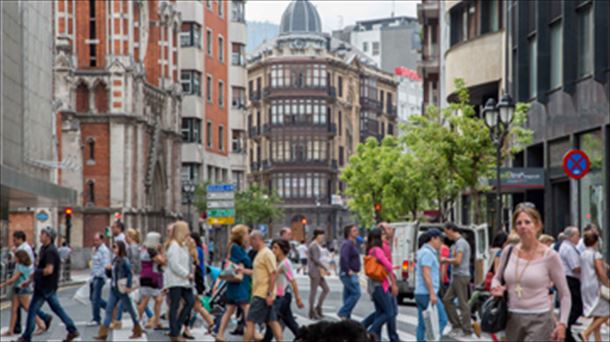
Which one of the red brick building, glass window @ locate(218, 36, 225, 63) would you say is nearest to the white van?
the red brick building

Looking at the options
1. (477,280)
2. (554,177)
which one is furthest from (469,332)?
(554,177)

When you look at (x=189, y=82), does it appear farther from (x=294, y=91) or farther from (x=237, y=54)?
(x=294, y=91)

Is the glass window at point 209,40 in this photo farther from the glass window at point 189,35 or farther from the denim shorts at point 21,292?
the denim shorts at point 21,292

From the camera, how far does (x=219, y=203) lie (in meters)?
45.0

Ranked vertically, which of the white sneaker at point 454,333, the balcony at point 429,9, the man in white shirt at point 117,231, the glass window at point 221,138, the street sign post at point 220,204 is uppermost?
the balcony at point 429,9

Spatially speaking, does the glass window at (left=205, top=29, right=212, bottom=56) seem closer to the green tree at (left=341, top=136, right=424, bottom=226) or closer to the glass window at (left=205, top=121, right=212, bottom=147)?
the glass window at (left=205, top=121, right=212, bottom=147)

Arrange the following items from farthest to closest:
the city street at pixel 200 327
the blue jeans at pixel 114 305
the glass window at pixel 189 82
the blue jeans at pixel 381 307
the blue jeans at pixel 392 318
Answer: the glass window at pixel 189 82, the city street at pixel 200 327, the blue jeans at pixel 114 305, the blue jeans at pixel 392 318, the blue jeans at pixel 381 307

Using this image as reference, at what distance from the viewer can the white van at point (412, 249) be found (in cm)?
2971

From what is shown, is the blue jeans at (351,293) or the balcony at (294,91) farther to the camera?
the balcony at (294,91)

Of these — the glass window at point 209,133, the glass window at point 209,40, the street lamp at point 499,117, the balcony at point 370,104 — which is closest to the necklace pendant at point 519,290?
the street lamp at point 499,117

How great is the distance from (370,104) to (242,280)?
123m

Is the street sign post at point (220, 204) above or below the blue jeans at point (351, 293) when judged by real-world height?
above

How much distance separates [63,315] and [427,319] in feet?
19.4

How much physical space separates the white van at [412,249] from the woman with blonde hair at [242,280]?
10.2 m
